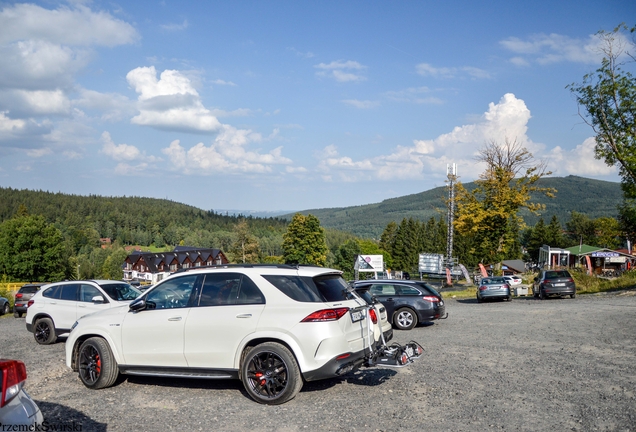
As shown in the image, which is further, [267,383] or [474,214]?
[474,214]

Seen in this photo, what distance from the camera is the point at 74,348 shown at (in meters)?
8.08

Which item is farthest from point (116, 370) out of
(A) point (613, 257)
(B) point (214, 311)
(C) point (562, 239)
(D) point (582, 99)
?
Result: (C) point (562, 239)

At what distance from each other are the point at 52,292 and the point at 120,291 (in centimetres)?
179

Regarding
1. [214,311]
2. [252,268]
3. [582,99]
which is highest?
[582,99]

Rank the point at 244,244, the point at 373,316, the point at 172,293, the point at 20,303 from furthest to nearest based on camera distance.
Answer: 1. the point at 244,244
2. the point at 20,303
3. the point at 373,316
4. the point at 172,293

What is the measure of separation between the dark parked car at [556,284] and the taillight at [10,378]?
84.6 ft

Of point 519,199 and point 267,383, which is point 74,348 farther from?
point 519,199

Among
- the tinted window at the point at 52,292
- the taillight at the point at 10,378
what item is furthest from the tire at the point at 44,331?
the taillight at the point at 10,378

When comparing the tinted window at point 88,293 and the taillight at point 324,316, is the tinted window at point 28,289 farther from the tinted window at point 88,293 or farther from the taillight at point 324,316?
the taillight at point 324,316

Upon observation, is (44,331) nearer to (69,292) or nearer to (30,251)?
(69,292)

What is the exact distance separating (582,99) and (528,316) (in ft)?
61.2

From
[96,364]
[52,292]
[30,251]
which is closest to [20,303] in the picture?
[52,292]

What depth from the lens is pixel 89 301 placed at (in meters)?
12.7

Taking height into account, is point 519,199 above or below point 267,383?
above
